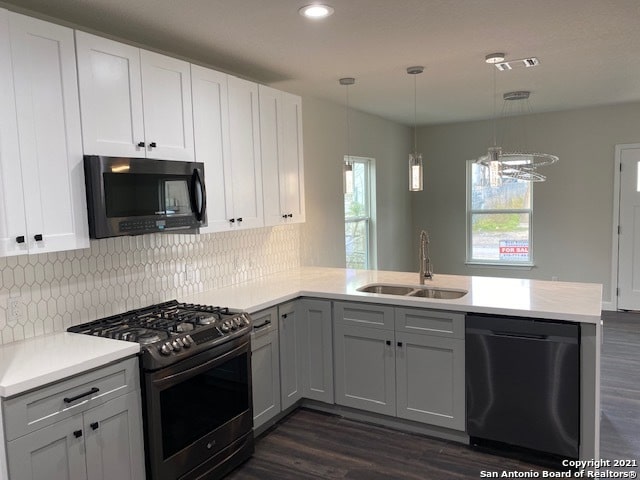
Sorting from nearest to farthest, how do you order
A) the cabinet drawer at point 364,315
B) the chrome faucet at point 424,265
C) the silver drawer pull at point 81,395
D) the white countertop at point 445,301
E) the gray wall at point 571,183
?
the silver drawer pull at point 81,395, the white countertop at point 445,301, the cabinet drawer at point 364,315, the chrome faucet at point 424,265, the gray wall at point 571,183

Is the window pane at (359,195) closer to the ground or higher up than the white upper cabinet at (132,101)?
closer to the ground

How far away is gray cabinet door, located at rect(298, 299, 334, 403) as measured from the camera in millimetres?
3398

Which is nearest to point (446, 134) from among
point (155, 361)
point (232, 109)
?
point (232, 109)

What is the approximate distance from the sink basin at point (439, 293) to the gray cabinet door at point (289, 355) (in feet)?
2.87

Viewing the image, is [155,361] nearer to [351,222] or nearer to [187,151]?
[187,151]

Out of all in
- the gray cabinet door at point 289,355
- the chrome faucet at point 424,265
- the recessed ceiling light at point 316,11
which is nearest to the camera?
the recessed ceiling light at point 316,11

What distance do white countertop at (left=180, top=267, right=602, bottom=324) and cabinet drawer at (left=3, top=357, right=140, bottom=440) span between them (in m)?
0.90

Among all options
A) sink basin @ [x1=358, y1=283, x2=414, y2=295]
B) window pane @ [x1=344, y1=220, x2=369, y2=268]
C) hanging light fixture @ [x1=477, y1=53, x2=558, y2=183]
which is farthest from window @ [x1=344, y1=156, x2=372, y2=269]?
sink basin @ [x1=358, y1=283, x2=414, y2=295]

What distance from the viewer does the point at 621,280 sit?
6.07m

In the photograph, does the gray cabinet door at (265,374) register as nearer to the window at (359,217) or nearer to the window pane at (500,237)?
the window at (359,217)

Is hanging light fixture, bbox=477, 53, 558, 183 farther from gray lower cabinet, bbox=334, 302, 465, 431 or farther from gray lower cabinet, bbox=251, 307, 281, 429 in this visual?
gray lower cabinet, bbox=251, 307, 281, 429

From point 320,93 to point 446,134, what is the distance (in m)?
3.02

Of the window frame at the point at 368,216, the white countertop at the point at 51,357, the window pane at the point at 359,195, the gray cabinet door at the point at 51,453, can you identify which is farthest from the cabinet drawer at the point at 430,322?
the window frame at the point at 368,216

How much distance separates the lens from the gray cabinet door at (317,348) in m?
3.40
